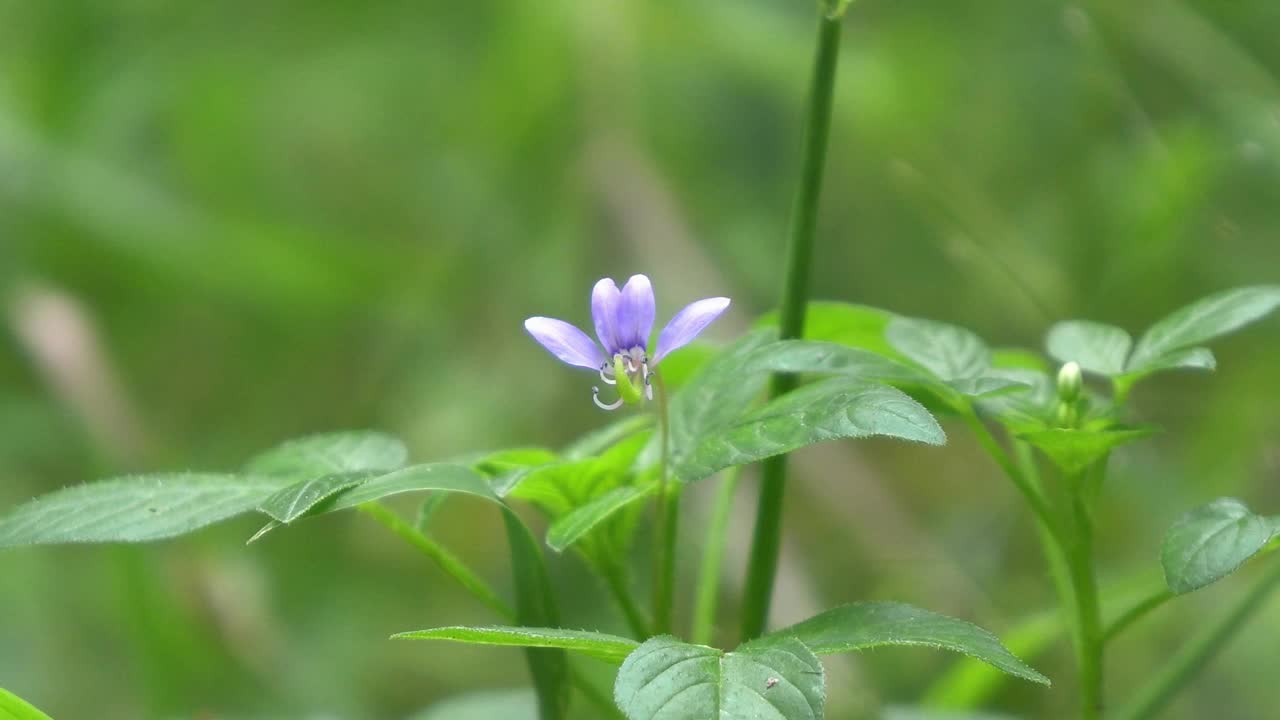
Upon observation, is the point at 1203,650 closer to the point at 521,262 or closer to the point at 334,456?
the point at 334,456

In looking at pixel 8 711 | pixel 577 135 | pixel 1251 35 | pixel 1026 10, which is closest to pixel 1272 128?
pixel 1251 35

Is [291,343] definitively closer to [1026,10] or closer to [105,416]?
[105,416]

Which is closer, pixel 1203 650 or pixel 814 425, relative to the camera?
pixel 814 425

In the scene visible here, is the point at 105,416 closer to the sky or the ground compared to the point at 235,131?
closer to the ground

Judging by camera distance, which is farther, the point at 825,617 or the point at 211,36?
the point at 211,36

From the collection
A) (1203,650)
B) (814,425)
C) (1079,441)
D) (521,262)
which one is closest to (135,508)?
(814,425)

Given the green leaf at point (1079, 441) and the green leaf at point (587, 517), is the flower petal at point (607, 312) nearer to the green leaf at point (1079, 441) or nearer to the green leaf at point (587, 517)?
the green leaf at point (587, 517)
